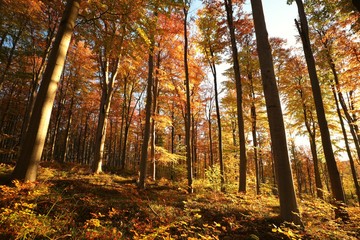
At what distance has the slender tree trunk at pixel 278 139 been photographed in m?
4.54

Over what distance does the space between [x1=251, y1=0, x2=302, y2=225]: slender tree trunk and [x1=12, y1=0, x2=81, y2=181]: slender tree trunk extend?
5.29 m

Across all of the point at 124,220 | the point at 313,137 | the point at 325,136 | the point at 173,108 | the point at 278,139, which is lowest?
the point at 124,220

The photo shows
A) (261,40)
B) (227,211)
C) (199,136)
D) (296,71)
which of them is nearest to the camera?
(261,40)

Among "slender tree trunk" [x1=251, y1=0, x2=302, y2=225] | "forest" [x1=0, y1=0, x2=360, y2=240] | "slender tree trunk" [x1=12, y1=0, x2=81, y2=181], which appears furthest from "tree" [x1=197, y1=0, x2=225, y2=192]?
"slender tree trunk" [x1=12, y1=0, x2=81, y2=181]

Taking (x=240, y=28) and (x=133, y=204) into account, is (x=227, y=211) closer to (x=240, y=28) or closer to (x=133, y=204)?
(x=133, y=204)

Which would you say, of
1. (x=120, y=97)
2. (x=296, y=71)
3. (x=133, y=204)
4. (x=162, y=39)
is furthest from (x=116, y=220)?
(x=120, y=97)

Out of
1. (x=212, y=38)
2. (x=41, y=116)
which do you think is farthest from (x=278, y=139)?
(x=212, y=38)

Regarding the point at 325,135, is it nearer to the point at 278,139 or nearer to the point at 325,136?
the point at 325,136

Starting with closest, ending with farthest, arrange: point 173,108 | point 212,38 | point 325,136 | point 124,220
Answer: point 124,220, point 325,136, point 212,38, point 173,108

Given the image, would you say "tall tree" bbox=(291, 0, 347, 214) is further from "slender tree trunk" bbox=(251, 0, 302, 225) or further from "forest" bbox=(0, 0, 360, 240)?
"slender tree trunk" bbox=(251, 0, 302, 225)

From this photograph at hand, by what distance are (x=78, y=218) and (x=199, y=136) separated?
2523cm

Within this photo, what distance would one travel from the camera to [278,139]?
466 cm

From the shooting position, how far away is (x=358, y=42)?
9.45m

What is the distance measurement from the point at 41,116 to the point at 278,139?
19.1 ft
